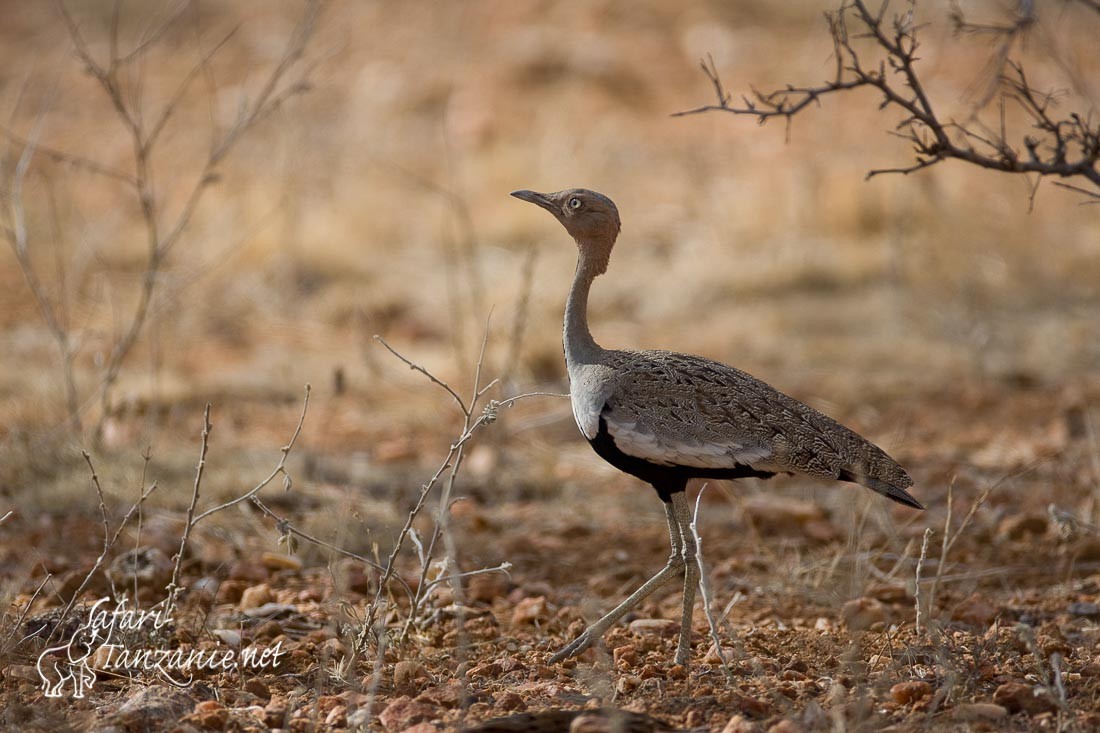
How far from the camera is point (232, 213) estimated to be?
1106 cm

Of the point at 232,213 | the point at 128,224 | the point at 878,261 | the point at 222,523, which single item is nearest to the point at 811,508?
the point at 222,523

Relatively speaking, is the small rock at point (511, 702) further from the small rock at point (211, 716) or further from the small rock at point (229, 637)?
the small rock at point (229, 637)

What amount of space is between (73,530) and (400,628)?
1933mm

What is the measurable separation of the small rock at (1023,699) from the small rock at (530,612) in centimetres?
161

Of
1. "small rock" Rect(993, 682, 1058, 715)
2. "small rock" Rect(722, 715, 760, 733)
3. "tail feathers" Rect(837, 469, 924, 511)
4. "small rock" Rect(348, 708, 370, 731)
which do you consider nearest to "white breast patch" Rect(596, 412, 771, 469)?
"tail feathers" Rect(837, 469, 924, 511)

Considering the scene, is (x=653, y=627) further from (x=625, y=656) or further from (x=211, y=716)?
(x=211, y=716)

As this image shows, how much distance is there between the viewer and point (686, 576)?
380cm

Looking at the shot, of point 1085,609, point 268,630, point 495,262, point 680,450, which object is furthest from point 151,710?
point 495,262

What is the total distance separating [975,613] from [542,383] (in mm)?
4052

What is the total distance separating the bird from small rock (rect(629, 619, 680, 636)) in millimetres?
277

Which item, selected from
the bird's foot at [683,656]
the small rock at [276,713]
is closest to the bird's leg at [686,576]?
the bird's foot at [683,656]

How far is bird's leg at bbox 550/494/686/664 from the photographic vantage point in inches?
146

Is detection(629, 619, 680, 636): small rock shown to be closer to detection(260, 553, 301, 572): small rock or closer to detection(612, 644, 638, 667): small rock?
detection(612, 644, 638, 667): small rock

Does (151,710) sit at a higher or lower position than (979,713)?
lower
